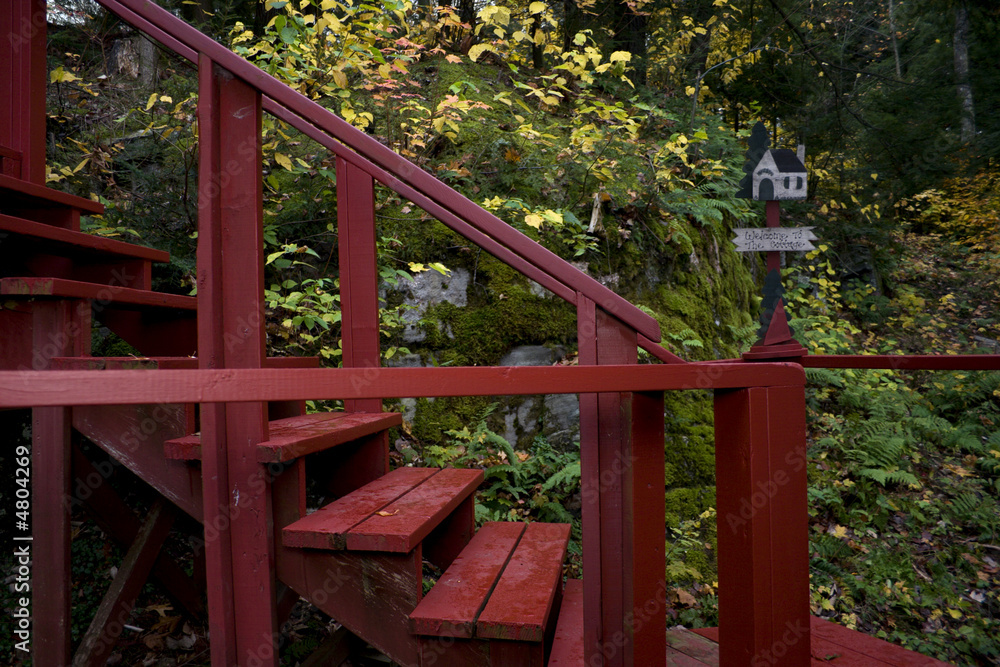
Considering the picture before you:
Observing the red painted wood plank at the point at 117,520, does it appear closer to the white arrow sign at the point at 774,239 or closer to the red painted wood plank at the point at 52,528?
the red painted wood plank at the point at 52,528

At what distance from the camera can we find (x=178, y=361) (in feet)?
6.38

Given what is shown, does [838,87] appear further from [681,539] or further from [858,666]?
[858,666]

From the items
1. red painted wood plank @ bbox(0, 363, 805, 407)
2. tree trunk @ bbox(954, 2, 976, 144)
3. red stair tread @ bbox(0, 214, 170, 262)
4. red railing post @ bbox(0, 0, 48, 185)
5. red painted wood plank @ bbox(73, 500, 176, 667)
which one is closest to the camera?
red painted wood plank @ bbox(0, 363, 805, 407)

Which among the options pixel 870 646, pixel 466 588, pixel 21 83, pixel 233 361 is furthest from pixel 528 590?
pixel 21 83

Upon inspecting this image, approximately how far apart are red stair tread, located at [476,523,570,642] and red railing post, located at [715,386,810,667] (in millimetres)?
513

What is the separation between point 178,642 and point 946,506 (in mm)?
5735

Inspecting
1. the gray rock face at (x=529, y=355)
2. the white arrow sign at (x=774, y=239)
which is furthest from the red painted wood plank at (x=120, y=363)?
the white arrow sign at (x=774, y=239)

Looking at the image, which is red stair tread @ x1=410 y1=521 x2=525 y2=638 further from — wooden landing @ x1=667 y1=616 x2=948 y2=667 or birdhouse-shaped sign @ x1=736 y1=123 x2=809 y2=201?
birdhouse-shaped sign @ x1=736 y1=123 x2=809 y2=201

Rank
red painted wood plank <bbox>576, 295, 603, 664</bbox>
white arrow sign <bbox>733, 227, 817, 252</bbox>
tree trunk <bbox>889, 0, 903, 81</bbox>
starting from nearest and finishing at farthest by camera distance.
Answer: red painted wood plank <bbox>576, 295, 603, 664</bbox> < white arrow sign <bbox>733, 227, 817, 252</bbox> < tree trunk <bbox>889, 0, 903, 81</bbox>

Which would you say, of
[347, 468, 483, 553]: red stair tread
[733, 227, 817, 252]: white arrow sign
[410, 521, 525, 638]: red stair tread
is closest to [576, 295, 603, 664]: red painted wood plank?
[410, 521, 525, 638]: red stair tread

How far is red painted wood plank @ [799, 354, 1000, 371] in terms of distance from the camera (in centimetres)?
200

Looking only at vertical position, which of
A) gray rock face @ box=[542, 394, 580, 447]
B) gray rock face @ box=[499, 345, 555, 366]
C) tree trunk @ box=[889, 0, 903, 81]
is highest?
tree trunk @ box=[889, 0, 903, 81]

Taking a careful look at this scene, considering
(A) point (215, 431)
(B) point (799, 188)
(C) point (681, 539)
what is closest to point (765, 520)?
(A) point (215, 431)

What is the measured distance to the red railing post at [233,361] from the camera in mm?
1620
